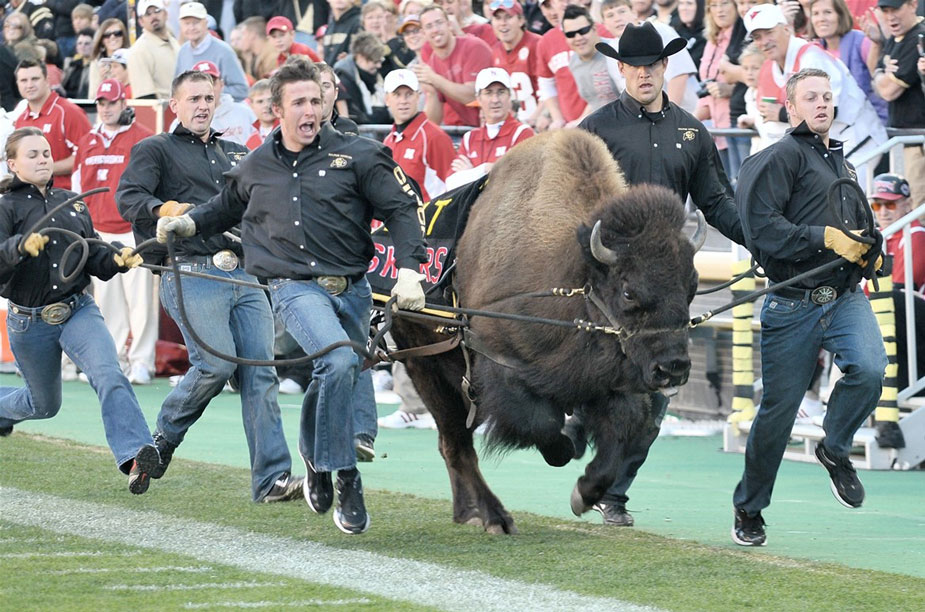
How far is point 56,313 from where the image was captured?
26.2 ft

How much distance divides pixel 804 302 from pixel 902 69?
4.55 meters

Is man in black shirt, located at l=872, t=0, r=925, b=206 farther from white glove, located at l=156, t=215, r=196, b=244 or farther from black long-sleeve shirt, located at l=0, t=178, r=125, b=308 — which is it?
black long-sleeve shirt, located at l=0, t=178, r=125, b=308

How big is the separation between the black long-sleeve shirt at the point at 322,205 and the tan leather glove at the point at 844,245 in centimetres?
185

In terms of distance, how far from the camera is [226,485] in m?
9.16

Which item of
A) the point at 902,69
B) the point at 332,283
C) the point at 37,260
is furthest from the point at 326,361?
the point at 902,69

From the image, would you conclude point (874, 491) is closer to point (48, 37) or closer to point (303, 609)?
point (303, 609)

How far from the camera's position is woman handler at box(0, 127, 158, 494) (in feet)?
25.4

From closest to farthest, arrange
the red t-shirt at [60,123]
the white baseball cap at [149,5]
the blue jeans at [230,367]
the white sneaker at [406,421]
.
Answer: the blue jeans at [230,367] < the white sneaker at [406,421] < the red t-shirt at [60,123] < the white baseball cap at [149,5]

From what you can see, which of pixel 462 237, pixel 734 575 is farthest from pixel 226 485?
pixel 734 575

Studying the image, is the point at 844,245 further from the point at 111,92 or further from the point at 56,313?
the point at 111,92

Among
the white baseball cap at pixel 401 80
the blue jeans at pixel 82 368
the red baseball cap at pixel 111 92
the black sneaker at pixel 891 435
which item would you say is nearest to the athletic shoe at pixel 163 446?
the blue jeans at pixel 82 368

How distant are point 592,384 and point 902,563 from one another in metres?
1.65

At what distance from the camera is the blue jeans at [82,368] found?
776 centimetres

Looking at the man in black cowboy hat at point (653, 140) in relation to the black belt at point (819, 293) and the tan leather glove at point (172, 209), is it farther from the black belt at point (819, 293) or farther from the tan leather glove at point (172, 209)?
the tan leather glove at point (172, 209)
